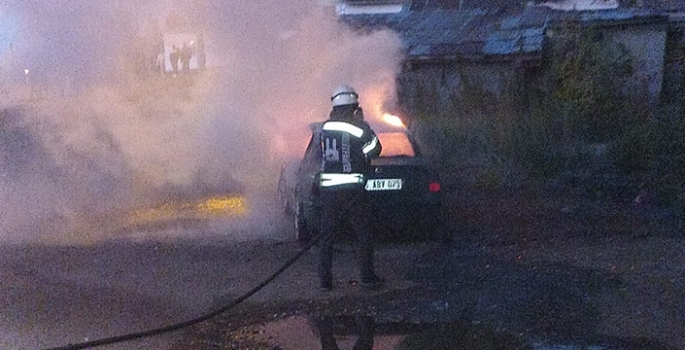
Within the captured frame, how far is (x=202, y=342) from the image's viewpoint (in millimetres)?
6430

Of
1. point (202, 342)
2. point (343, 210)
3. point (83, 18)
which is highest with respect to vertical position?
point (83, 18)

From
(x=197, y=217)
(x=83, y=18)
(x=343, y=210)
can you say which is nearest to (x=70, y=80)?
(x=83, y=18)

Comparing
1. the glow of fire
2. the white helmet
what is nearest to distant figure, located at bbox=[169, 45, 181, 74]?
the glow of fire

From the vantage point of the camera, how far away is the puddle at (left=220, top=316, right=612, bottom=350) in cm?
618

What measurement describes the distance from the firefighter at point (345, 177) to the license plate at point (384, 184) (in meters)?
1.53

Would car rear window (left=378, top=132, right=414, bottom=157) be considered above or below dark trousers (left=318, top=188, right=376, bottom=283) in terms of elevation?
above

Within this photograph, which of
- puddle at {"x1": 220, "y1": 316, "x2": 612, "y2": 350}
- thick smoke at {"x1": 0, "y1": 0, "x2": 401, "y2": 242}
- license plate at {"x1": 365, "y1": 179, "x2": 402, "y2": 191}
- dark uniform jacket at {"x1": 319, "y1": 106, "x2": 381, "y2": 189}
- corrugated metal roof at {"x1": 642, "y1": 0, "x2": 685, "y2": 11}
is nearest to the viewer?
puddle at {"x1": 220, "y1": 316, "x2": 612, "y2": 350}

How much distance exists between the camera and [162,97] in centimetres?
1500

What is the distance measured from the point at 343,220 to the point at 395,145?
8.86 feet

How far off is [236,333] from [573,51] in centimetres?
1173

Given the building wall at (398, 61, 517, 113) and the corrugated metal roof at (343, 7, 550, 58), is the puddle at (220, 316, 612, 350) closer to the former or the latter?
the building wall at (398, 61, 517, 113)

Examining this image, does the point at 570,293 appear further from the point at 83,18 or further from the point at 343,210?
the point at 83,18

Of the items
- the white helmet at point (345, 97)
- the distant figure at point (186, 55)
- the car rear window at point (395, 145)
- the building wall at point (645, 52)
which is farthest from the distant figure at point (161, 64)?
the building wall at point (645, 52)

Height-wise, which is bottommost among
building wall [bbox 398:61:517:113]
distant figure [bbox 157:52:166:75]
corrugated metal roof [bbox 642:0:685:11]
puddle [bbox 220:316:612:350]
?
puddle [bbox 220:316:612:350]
